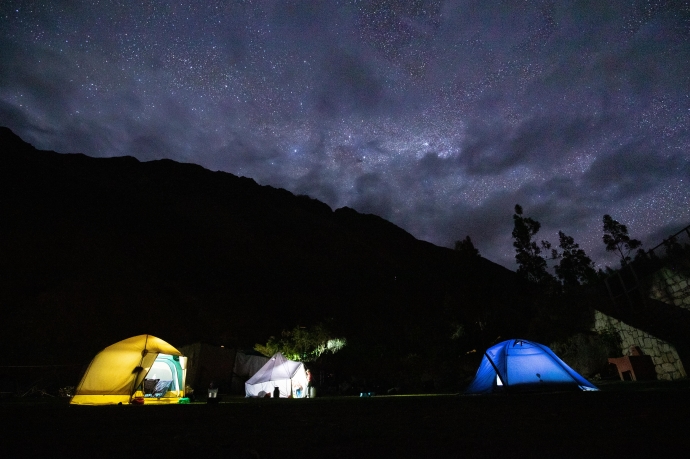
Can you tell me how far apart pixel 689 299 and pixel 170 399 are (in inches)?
784

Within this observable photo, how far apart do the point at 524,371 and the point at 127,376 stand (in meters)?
12.3

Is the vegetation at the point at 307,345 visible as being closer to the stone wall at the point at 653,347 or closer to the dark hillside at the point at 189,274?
the dark hillside at the point at 189,274

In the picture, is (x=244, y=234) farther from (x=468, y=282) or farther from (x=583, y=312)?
(x=583, y=312)

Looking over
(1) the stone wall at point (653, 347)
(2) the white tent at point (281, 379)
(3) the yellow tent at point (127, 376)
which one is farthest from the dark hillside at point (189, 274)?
(3) the yellow tent at point (127, 376)

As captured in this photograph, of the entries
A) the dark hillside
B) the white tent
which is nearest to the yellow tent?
the white tent

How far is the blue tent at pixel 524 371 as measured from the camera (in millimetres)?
8828

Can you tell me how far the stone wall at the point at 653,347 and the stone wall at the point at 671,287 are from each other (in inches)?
68.0

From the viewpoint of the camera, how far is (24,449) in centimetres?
248

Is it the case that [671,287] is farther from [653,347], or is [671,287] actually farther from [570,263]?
[570,263]

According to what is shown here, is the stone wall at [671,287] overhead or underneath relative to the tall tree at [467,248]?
underneath

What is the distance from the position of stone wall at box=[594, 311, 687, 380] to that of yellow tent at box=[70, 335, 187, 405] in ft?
58.9

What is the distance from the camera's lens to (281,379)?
58.1 feet

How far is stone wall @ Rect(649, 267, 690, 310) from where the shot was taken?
13.2 m

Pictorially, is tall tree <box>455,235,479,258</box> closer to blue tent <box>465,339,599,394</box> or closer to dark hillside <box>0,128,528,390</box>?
dark hillside <box>0,128,528,390</box>
